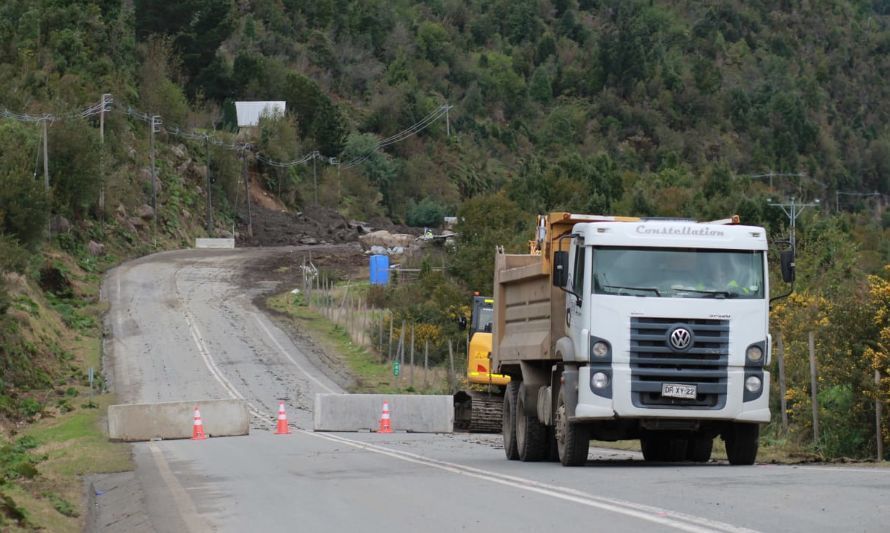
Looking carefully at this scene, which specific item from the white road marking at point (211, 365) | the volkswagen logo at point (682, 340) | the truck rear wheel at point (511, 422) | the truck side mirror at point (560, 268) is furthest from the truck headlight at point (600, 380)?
the white road marking at point (211, 365)

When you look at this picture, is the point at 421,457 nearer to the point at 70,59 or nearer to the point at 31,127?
the point at 31,127

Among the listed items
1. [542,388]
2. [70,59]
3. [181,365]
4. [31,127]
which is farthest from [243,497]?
[70,59]

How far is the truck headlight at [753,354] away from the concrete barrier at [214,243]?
8176 centimetres

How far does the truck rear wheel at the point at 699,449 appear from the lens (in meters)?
21.1

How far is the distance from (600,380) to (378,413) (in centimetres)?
1821

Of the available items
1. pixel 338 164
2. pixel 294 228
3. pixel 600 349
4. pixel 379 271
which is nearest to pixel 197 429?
pixel 600 349

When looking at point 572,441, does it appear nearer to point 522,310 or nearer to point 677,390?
point 677,390

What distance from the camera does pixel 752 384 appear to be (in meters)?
18.6

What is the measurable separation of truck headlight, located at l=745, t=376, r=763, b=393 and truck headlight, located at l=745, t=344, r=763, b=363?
0.23m

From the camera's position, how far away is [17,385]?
158 feet

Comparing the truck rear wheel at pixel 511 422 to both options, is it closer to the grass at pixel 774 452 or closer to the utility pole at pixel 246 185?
the grass at pixel 774 452

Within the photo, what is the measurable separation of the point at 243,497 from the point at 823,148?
17224cm

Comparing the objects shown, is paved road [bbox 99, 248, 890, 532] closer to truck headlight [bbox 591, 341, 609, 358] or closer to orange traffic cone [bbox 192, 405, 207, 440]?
orange traffic cone [bbox 192, 405, 207, 440]

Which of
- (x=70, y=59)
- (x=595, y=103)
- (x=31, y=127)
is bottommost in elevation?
(x=31, y=127)
